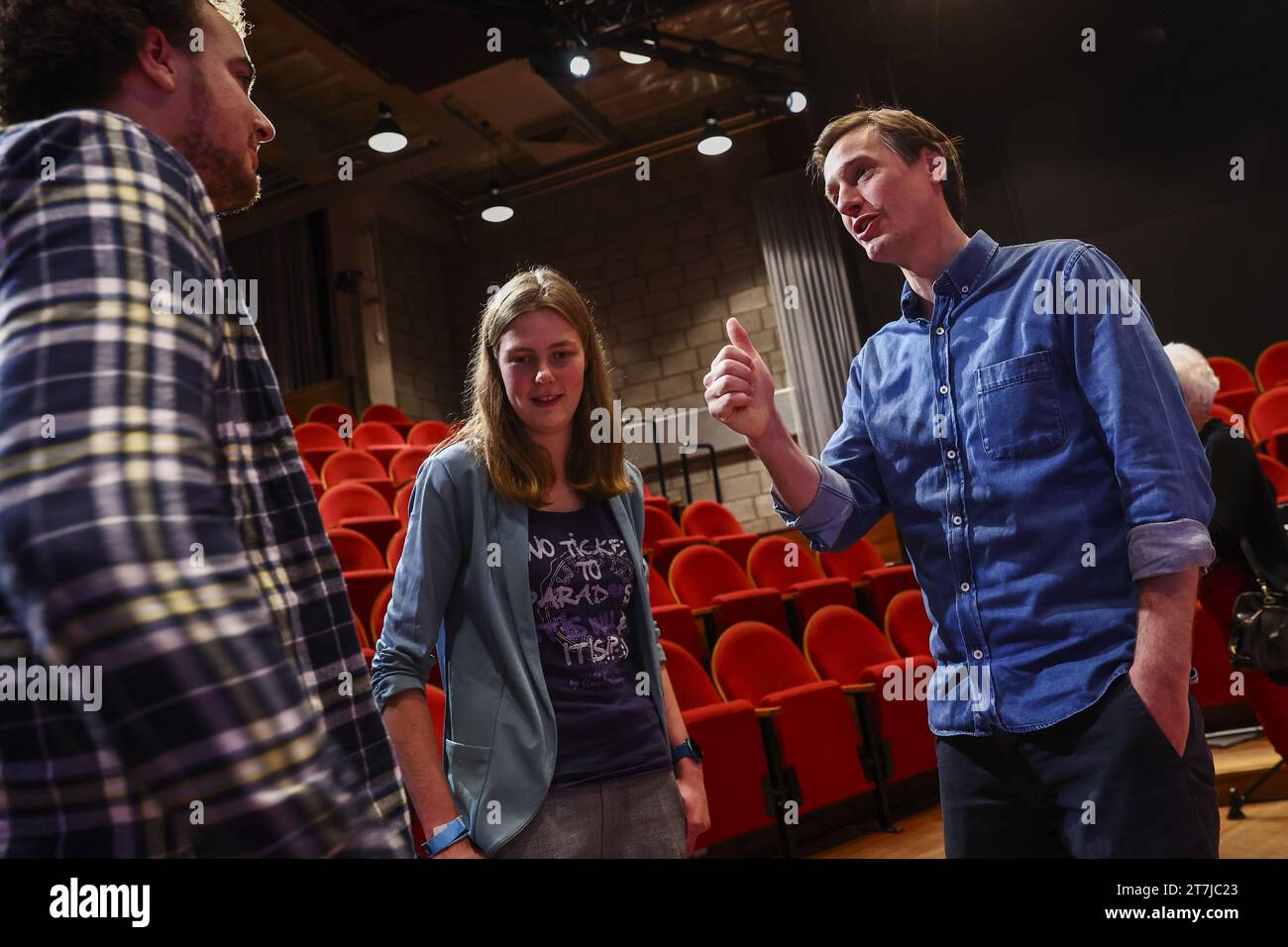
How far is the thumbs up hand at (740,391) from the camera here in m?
0.81

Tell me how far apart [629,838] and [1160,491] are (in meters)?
0.57

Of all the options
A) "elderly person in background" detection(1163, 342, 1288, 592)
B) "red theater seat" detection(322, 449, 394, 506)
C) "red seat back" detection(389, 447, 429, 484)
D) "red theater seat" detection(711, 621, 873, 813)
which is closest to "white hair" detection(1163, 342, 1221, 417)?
"elderly person in background" detection(1163, 342, 1288, 592)

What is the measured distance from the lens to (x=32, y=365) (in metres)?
0.36

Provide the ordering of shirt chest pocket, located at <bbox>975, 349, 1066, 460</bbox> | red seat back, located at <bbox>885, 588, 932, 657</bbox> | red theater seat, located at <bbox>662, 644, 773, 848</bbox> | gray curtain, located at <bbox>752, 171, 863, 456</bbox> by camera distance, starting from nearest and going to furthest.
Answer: shirt chest pocket, located at <bbox>975, 349, 1066, 460</bbox>
red theater seat, located at <bbox>662, 644, 773, 848</bbox>
red seat back, located at <bbox>885, 588, 932, 657</bbox>
gray curtain, located at <bbox>752, 171, 863, 456</bbox>

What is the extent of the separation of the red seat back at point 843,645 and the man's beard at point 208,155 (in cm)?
222

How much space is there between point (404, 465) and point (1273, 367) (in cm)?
414

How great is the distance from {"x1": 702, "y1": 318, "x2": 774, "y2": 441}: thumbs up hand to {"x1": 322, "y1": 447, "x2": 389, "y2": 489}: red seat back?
354cm

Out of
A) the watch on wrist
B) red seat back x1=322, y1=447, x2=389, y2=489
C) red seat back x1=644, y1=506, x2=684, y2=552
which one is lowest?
the watch on wrist

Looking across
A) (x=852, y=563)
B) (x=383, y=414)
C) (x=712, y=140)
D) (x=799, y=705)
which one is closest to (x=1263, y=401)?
(x=852, y=563)

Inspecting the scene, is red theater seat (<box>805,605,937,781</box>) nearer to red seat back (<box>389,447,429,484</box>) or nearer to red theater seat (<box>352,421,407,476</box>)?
red seat back (<box>389,447,429,484</box>)

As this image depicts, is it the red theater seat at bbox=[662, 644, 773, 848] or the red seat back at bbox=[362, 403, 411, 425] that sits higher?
the red seat back at bbox=[362, 403, 411, 425]

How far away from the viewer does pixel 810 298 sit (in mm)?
5922

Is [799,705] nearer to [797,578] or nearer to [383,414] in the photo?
[797,578]

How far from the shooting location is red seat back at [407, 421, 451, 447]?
5.21 m
